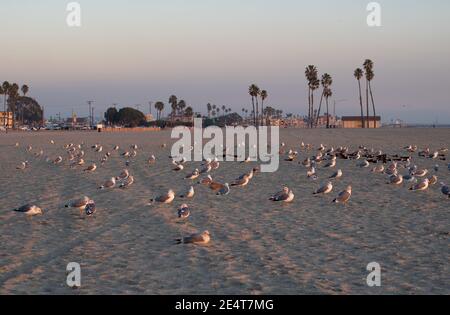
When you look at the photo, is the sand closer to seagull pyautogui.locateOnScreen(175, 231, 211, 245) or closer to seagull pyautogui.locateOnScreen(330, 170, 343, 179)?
seagull pyautogui.locateOnScreen(175, 231, 211, 245)

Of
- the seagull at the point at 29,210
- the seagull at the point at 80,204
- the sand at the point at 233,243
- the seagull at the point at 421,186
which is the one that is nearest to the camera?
the sand at the point at 233,243

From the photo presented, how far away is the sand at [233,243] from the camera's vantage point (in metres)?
9.71

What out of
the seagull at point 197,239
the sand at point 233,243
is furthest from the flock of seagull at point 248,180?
the sand at point 233,243

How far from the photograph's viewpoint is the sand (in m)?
9.71

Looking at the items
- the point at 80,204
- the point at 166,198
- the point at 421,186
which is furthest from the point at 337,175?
the point at 80,204

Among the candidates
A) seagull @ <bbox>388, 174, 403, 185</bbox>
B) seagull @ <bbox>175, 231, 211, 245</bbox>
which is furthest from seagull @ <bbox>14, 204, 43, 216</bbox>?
seagull @ <bbox>388, 174, 403, 185</bbox>

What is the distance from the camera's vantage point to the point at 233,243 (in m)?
12.8

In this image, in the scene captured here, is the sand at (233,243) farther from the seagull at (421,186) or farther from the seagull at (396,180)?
the seagull at (396,180)

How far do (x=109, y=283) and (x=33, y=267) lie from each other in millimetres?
1848

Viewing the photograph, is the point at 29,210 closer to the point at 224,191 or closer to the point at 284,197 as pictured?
the point at 224,191

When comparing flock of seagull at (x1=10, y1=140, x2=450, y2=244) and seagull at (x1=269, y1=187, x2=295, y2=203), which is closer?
flock of seagull at (x1=10, y1=140, x2=450, y2=244)

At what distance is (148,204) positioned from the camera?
18.8 m
